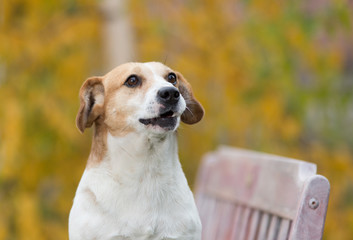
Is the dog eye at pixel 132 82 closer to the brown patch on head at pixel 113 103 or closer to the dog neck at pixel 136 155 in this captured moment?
the brown patch on head at pixel 113 103

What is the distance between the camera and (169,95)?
2.39 m

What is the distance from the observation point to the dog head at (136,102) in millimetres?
2420

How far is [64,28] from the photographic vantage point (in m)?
5.10

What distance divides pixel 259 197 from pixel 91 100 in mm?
938

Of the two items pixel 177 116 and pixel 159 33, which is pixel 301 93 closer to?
pixel 159 33

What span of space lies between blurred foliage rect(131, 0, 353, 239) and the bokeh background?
0.01m

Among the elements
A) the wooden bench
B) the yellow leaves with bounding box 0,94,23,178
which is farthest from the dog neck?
the yellow leaves with bounding box 0,94,23,178

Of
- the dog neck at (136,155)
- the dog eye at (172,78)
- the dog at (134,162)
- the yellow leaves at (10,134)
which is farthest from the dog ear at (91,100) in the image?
the yellow leaves at (10,134)

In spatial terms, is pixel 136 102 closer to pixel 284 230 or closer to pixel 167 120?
pixel 167 120

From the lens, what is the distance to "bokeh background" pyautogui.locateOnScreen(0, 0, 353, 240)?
4.70m

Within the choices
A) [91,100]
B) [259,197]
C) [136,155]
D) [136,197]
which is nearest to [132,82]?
[91,100]

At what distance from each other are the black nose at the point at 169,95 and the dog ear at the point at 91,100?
392 millimetres

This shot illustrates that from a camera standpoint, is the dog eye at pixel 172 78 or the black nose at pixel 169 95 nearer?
the black nose at pixel 169 95

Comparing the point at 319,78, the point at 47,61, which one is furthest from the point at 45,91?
the point at 319,78
